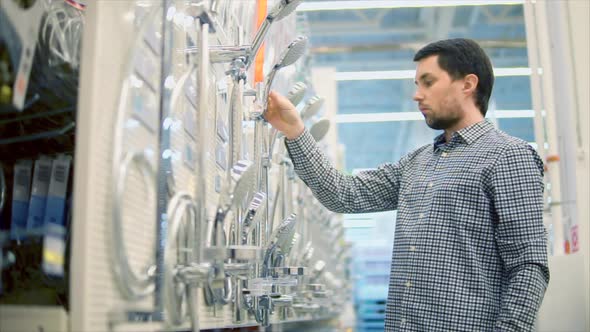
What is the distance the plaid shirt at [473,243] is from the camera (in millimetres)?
1666

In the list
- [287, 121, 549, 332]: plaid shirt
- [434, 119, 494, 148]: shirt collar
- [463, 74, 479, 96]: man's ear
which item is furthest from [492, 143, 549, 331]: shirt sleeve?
[463, 74, 479, 96]: man's ear

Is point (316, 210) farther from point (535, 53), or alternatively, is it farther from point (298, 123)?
point (298, 123)

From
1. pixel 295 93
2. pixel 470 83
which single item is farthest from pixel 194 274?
pixel 470 83

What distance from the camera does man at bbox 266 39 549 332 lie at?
1683 mm

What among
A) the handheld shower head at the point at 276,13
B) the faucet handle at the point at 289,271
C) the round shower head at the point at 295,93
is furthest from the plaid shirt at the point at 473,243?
the handheld shower head at the point at 276,13

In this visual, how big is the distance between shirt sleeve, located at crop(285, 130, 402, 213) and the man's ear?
0.98 ft

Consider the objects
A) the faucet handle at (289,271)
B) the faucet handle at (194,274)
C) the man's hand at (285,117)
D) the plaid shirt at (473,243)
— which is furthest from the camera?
the man's hand at (285,117)

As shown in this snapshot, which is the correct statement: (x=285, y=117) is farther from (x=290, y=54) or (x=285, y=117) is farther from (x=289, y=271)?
(x=289, y=271)

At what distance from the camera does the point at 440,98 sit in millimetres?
1930

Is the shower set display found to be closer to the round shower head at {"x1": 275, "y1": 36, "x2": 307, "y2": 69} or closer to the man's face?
the round shower head at {"x1": 275, "y1": 36, "x2": 307, "y2": 69}

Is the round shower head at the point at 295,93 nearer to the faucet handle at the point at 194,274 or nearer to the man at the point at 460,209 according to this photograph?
the man at the point at 460,209

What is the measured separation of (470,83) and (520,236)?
0.51 m

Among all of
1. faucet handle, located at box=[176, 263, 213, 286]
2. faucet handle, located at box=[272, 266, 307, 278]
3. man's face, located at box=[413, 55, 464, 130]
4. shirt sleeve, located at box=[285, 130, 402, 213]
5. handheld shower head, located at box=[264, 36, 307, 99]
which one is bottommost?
faucet handle, located at box=[176, 263, 213, 286]

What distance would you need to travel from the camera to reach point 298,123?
1.92 metres
